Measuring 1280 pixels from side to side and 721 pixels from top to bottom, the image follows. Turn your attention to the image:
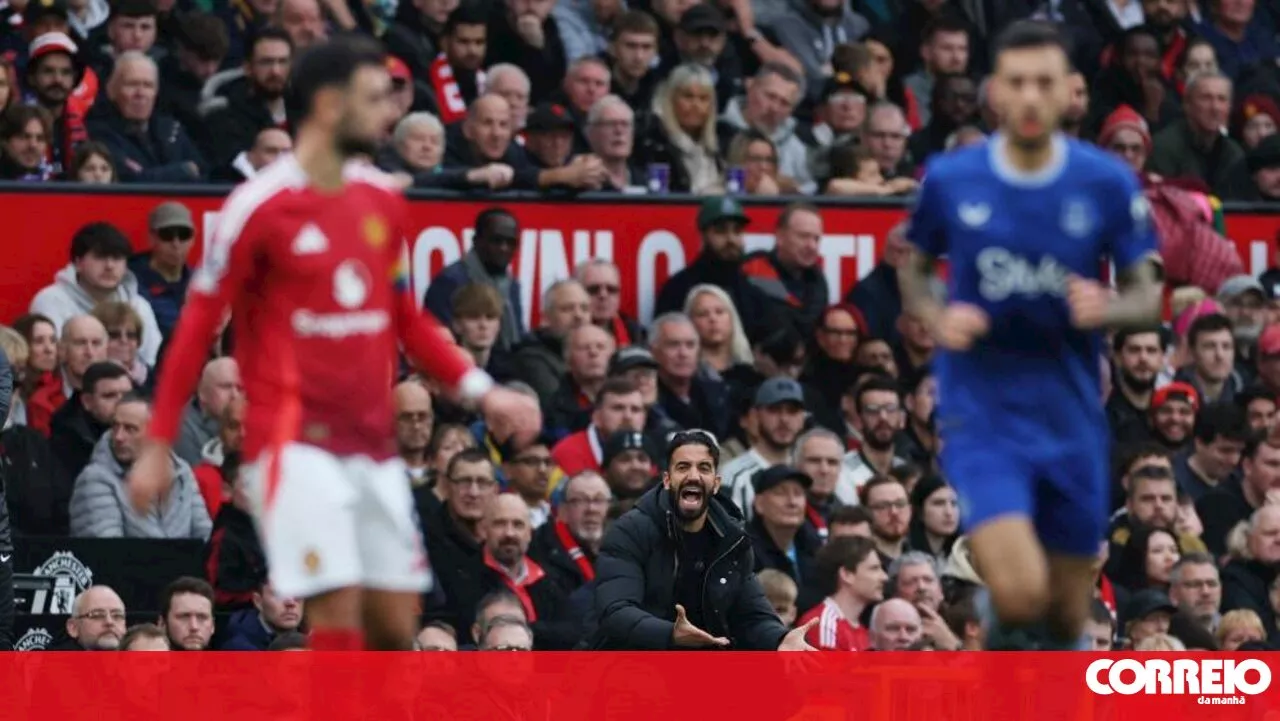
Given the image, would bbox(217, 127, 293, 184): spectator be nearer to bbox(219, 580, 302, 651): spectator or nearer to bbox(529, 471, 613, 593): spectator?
bbox(529, 471, 613, 593): spectator

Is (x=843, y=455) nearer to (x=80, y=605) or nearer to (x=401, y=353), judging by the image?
(x=401, y=353)

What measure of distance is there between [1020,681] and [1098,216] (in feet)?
6.09

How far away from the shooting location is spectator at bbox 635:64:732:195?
62.4 feet

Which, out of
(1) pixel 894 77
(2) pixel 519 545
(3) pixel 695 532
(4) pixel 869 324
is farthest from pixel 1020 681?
(1) pixel 894 77

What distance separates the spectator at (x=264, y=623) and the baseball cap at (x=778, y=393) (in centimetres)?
360

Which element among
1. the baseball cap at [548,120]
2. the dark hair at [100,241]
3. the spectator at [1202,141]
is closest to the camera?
the dark hair at [100,241]

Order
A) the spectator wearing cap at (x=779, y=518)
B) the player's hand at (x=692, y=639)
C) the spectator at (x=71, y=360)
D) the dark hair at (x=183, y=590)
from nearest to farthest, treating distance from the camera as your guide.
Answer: the player's hand at (x=692, y=639)
the dark hair at (x=183, y=590)
the spectator wearing cap at (x=779, y=518)
the spectator at (x=71, y=360)

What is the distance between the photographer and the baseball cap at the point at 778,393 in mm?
17094

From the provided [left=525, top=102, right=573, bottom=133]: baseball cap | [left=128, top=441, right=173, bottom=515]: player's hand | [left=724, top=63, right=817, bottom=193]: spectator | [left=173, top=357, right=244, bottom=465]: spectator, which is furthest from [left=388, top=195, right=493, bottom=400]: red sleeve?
[left=724, top=63, right=817, bottom=193]: spectator

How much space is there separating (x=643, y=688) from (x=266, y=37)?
23.1 ft

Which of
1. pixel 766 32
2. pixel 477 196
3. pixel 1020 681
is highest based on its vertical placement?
pixel 766 32

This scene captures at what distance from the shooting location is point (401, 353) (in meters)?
17.5

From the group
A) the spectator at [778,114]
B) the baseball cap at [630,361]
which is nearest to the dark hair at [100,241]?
the baseball cap at [630,361]

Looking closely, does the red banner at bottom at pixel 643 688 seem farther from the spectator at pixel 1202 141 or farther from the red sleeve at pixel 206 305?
the spectator at pixel 1202 141
